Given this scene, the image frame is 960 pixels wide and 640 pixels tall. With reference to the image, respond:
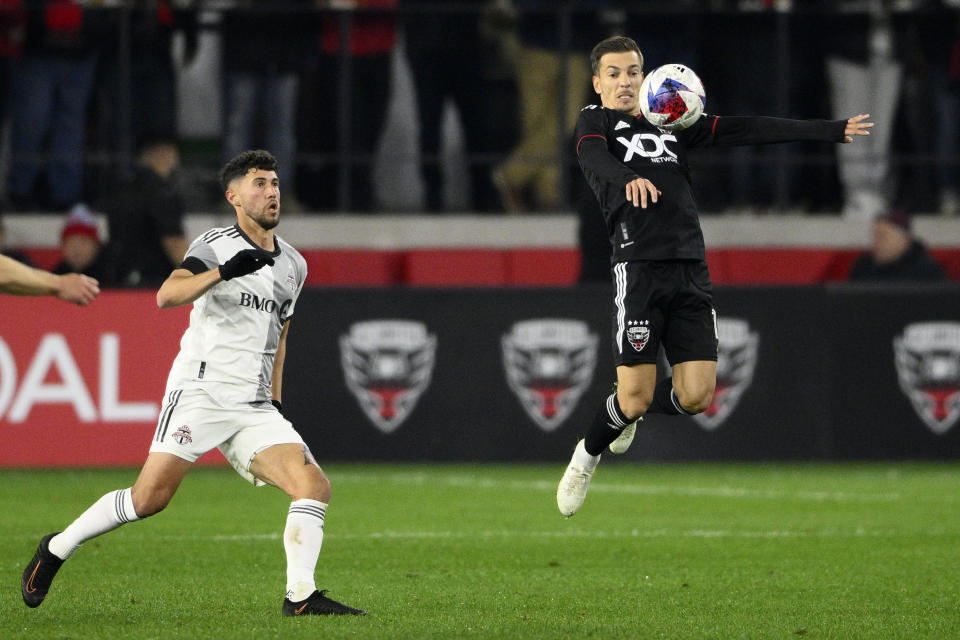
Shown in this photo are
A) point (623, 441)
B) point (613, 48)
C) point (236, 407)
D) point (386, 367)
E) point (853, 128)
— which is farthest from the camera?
point (386, 367)

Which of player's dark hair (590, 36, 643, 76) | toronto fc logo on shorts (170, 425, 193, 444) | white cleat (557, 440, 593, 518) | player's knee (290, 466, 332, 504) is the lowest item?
white cleat (557, 440, 593, 518)

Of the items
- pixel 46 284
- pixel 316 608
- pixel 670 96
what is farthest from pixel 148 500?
pixel 670 96

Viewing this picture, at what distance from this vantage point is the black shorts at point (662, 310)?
7.87m

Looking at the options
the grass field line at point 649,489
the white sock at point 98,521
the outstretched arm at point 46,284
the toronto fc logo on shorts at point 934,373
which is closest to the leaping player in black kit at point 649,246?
the white sock at point 98,521

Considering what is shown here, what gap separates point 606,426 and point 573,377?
5467 mm

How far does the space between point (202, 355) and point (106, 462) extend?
6.44m

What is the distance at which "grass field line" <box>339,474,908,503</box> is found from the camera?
11664mm

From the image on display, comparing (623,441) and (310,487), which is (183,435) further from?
(623,441)

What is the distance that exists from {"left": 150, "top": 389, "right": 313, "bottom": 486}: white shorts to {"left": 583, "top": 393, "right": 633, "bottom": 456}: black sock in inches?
64.9

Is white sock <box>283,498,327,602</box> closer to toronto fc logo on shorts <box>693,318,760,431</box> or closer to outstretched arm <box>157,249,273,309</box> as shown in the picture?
outstretched arm <box>157,249,273,309</box>

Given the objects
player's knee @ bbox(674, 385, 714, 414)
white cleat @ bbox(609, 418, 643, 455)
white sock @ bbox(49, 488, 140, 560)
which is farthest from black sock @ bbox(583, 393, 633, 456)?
white sock @ bbox(49, 488, 140, 560)

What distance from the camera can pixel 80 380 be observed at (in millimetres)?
13086

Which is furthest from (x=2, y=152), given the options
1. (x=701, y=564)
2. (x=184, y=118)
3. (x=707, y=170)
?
(x=701, y=564)

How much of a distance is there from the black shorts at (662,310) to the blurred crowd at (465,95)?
9.18 meters
